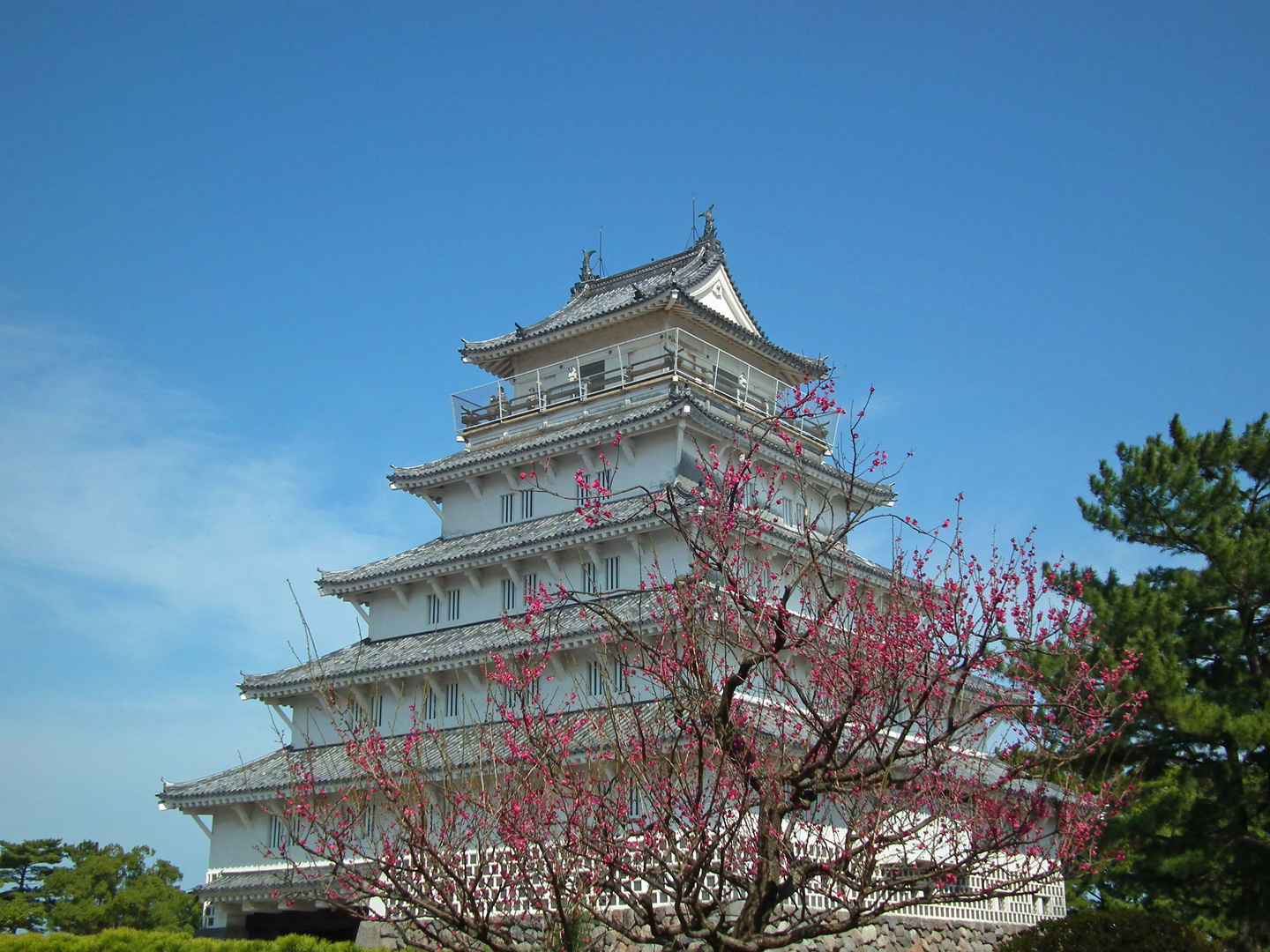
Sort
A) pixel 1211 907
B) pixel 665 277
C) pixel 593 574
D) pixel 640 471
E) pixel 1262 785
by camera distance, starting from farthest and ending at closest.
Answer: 1. pixel 665 277
2. pixel 640 471
3. pixel 593 574
4. pixel 1211 907
5. pixel 1262 785

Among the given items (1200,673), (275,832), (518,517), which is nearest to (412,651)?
(518,517)

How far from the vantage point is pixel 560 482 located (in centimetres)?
2989

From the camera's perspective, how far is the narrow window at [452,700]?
27.6m

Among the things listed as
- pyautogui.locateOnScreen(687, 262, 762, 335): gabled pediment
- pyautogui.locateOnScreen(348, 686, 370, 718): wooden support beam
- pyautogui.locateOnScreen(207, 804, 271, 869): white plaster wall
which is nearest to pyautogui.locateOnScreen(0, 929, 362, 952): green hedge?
pyautogui.locateOnScreen(207, 804, 271, 869): white plaster wall

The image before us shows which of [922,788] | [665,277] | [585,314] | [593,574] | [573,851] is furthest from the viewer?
[665,277]

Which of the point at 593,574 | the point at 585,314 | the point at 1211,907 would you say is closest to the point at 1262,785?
the point at 1211,907

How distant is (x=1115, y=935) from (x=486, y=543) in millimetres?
17256

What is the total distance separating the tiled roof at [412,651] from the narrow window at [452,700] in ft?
2.72

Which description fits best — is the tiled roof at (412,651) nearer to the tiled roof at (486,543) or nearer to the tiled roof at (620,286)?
the tiled roof at (486,543)

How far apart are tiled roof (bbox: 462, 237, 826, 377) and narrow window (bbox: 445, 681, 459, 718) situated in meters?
10.4

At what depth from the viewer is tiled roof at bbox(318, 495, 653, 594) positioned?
26.1 meters

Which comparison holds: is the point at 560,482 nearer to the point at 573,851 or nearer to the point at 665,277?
the point at 665,277

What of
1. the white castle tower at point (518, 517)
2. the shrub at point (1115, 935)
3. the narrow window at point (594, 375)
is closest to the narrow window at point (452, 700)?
the white castle tower at point (518, 517)

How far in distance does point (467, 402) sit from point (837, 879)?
25199 mm
